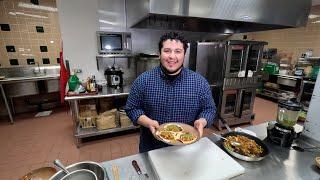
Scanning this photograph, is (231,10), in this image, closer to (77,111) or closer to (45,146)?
(77,111)

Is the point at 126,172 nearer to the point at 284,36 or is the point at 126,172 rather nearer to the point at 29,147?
the point at 29,147

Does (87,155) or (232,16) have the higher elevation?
(232,16)

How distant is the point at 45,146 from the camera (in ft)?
8.34

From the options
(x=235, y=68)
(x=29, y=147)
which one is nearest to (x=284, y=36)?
(x=235, y=68)

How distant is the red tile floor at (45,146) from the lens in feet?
7.16

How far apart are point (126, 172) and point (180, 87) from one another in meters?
0.63

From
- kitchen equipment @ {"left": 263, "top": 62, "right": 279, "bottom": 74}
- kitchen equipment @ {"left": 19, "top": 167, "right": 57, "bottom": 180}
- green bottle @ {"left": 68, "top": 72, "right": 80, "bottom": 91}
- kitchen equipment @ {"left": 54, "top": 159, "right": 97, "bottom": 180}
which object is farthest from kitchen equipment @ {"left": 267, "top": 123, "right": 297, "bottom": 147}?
kitchen equipment @ {"left": 263, "top": 62, "right": 279, "bottom": 74}

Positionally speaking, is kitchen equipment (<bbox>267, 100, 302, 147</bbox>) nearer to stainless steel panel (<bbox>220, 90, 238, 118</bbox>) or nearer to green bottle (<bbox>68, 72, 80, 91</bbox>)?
stainless steel panel (<bbox>220, 90, 238, 118</bbox>)

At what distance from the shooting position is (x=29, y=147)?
8.29 feet

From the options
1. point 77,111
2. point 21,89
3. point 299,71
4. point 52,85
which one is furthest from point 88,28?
point 299,71

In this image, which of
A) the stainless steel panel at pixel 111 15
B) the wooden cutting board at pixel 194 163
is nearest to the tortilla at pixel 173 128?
the wooden cutting board at pixel 194 163

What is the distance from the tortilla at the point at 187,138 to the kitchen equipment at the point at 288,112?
0.62 metres

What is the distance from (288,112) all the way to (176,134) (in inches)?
28.8

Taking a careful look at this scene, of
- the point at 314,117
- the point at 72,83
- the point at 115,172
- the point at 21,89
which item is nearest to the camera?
the point at 115,172
